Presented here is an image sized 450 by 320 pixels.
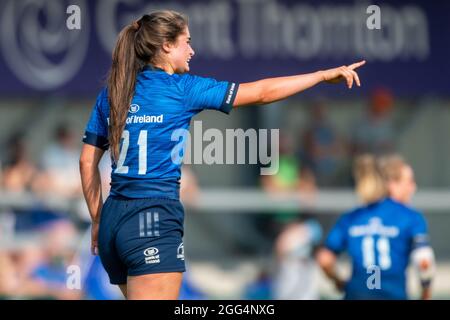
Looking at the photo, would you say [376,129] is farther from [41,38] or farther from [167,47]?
[167,47]

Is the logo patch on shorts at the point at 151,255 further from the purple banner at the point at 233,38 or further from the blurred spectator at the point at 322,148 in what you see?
the blurred spectator at the point at 322,148

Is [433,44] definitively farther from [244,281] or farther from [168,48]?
[168,48]

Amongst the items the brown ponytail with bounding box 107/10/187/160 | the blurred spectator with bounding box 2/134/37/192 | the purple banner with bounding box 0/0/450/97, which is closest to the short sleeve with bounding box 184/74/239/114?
the brown ponytail with bounding box 107/10/187/160

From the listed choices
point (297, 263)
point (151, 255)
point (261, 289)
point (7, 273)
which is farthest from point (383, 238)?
point (7, 273)

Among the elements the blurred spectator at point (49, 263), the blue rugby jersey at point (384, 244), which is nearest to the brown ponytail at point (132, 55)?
the blue rugby jersey at point (384, 244)

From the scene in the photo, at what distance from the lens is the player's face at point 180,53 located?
489 centimetres

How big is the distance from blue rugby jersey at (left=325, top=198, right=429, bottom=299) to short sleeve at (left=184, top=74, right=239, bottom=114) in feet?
7.41

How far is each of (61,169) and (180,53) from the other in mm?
6597

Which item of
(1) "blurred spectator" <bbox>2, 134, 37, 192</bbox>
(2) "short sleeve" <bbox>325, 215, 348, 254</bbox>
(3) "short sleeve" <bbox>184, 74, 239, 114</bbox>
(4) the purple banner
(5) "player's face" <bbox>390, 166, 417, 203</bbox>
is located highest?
(4) the purple banner

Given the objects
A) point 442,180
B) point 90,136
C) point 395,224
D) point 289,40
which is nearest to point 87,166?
point 90,136

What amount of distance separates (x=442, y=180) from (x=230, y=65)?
133 inches

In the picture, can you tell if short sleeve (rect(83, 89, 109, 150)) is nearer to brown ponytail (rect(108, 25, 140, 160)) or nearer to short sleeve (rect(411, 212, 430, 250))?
brown ponytail (rect(108, 25, 140, 160))

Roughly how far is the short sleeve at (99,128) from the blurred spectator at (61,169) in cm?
573

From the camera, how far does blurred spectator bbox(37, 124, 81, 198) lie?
35.9 feet
